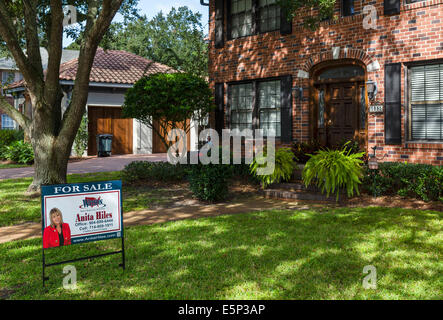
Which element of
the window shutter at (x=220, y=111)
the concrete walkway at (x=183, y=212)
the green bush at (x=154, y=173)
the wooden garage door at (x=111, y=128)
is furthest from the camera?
the wooden garage door at (x=111, y=128)

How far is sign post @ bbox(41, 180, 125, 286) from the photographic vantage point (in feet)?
13.1

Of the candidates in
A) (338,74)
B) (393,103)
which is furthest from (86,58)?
(393,103)

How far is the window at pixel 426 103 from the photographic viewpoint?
30.0 feet

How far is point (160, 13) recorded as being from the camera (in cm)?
5238

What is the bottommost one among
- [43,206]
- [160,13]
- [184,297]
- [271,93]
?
[184,297]

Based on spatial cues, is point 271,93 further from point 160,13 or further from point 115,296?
point 160,13

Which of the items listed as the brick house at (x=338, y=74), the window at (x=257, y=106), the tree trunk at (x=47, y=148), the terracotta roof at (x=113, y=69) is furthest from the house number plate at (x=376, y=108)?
the terracotta roof at (x=113, y=69)

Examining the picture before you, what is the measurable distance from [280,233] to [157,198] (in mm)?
3944

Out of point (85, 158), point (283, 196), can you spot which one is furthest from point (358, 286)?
point (85, 158)

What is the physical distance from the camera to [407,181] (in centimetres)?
811

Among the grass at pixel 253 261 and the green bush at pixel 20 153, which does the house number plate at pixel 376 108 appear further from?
the green bush at pixel 20 153

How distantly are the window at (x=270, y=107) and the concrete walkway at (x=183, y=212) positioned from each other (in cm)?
338

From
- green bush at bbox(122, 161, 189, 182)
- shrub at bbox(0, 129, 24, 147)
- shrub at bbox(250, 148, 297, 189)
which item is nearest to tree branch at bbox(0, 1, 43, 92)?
green bush at bbox(122, 161, 189, 182)

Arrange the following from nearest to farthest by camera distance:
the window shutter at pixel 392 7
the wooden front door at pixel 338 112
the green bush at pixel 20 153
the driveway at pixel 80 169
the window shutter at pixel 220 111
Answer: the window shutter at pixel 392 7 → the wooden front door at pixel 338 112 → the window shutter at pixel 220 111 → the driveway at pixel 80 169 → the green bush at pixel 20 153
